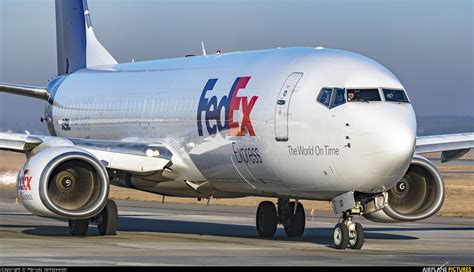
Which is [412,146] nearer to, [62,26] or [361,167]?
[361,167]

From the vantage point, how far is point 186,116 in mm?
29562

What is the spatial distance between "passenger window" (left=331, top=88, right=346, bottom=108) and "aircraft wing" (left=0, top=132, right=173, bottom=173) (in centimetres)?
642

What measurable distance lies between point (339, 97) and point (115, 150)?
7.24 m

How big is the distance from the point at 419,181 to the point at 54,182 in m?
8.49

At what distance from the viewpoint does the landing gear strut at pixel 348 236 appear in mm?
24094

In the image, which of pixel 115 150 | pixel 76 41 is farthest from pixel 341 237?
pixel 76 41

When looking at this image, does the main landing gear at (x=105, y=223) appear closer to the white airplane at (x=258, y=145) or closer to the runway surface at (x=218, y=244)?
the white airplane at (x=258, y=145)

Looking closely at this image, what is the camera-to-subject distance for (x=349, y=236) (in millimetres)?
24156

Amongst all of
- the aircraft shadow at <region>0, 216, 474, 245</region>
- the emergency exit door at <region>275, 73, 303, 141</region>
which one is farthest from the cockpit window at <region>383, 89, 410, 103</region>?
the aircraft shadow at <region>0, 216, 474, 245</region>

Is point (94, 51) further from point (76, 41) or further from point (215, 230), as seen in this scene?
point (215, 230)

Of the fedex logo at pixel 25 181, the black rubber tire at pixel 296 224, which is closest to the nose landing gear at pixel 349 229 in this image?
the black rubber tire at pixel 296 224

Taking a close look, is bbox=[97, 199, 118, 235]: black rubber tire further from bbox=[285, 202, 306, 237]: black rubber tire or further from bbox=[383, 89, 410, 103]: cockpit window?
bbox=[383, 89, 410, 103]: cockpit window

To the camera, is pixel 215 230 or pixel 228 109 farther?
pixel 215 230

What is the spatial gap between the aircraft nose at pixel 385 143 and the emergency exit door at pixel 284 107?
2.21 m
